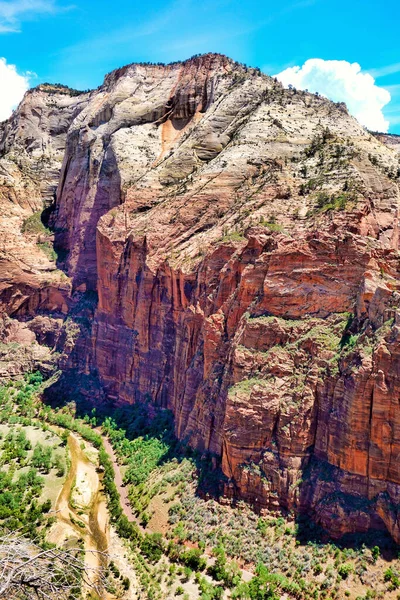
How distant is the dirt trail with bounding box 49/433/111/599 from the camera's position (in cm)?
3966

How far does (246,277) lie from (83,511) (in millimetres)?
24540

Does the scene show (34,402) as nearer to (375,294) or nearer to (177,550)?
(177,550)

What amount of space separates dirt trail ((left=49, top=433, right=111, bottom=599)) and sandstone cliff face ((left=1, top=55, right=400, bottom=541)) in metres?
10.1

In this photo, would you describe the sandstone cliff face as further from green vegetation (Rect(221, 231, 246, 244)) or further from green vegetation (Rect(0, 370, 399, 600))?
green vegetation (Rect(0, 370, 399, 600))

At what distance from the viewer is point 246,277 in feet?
148

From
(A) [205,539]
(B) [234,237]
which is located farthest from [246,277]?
(A) [205,539]

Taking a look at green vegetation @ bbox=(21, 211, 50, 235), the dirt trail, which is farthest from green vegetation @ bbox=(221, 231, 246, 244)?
green vegetation @ bbox=(21, 211, 50, 235)

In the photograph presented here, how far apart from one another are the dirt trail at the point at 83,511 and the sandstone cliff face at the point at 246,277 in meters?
10.1

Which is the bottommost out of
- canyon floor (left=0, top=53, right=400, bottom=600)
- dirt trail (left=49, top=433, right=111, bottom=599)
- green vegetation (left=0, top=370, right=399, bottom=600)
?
dirt trail (left=49, top=433, right=111, bottom=599)

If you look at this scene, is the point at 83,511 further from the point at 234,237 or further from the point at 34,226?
the point at 34,226

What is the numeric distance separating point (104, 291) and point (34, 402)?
56.0 ft

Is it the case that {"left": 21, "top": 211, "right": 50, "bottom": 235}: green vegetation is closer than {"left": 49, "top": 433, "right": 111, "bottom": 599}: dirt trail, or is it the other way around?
{"left": 49, "top": 433, "right": 111, "bottom": 599}: dirt trail

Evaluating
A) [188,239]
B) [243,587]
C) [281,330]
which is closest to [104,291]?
[188,239]

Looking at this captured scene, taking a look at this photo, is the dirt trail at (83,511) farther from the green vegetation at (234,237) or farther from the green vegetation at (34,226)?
the green vegetation at (34,226)
